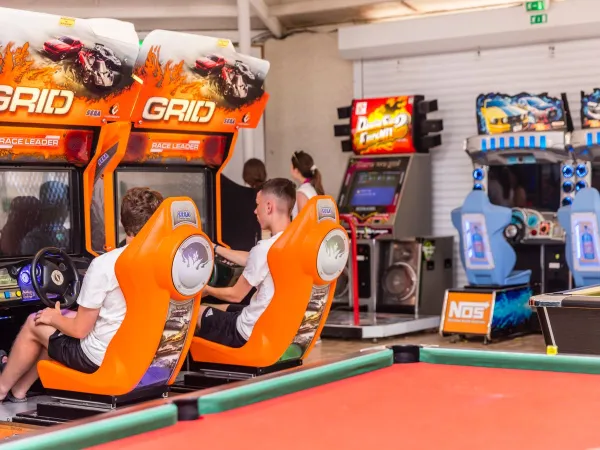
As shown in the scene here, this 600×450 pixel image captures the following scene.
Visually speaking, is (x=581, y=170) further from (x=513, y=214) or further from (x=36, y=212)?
(x=36, y=212)

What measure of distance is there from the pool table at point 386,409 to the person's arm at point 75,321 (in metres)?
1.63

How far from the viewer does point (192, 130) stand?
6.14 metres

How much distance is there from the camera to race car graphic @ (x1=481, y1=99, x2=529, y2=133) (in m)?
7.97

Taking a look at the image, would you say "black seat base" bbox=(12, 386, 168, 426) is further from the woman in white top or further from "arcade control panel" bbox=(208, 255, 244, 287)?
the woman in white top

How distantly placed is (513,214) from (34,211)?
4.10 metres

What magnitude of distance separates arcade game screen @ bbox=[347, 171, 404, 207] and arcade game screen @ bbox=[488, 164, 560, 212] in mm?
802

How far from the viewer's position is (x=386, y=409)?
2818mm

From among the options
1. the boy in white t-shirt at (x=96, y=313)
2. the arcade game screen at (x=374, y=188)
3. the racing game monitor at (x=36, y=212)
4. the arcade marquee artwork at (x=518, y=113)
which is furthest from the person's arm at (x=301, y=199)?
the boy in white t-shirt at (x=96, y=313)

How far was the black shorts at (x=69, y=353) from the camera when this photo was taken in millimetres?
4684

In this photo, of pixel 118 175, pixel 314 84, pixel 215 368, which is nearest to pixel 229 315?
pixel 215 368

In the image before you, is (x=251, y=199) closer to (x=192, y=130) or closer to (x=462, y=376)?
(x=192, y=130)

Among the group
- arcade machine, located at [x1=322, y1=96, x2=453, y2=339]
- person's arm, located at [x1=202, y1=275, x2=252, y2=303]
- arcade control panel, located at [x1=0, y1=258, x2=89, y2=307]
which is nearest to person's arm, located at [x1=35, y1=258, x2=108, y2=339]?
arcade control panel, located at [x1=0, y1=258, x2=89, y2=307]

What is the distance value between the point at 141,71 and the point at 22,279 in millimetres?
1301

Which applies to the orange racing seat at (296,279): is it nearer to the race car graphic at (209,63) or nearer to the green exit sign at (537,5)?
the race car graphic at (209,63)
